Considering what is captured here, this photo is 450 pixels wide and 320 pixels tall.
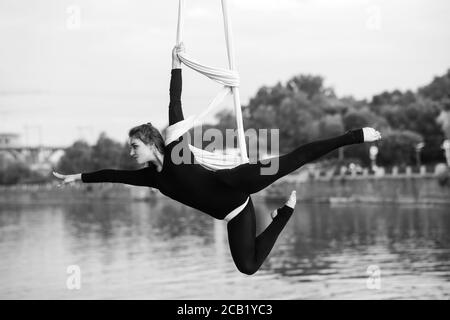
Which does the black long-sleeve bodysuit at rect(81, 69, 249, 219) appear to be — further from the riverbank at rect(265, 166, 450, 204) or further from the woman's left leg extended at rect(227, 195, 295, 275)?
the riverbank at rect(265, 166, 450, 204)

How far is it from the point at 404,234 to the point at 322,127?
21.9 metres

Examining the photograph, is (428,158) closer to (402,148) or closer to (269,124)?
(402,148)

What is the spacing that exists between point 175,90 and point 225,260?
23820mm

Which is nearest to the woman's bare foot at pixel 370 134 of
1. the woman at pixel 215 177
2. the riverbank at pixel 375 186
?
the woman at pixel 215 177

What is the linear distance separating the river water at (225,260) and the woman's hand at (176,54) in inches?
344

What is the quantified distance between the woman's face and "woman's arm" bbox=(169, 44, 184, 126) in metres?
0.14

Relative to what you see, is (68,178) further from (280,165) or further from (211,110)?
(280,165)

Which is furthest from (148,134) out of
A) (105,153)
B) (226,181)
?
(105,153)

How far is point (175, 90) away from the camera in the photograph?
3.26 m

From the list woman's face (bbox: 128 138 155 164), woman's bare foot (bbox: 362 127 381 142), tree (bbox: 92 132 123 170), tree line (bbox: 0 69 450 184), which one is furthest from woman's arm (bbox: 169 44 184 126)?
tree (bbox: 92 132 123 170)

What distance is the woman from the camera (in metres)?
3.05

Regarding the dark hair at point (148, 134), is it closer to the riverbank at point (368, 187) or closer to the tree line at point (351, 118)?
the riverbank at point (368, 187)

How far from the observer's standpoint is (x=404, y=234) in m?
32.3
